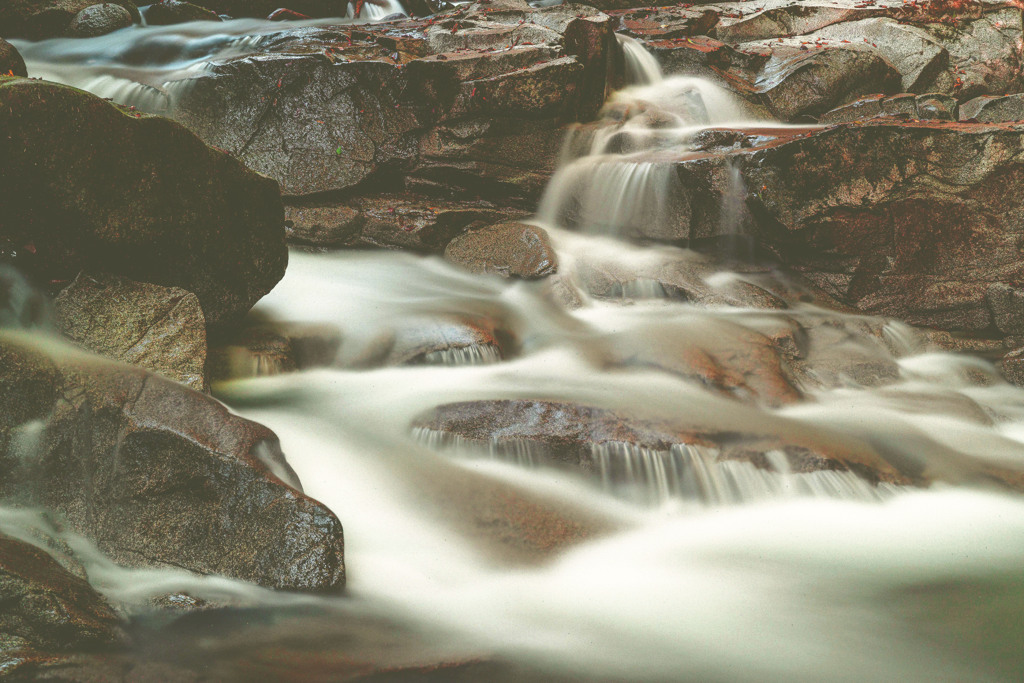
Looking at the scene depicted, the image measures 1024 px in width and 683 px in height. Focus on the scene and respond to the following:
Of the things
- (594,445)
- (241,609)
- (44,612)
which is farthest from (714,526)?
(44,612)

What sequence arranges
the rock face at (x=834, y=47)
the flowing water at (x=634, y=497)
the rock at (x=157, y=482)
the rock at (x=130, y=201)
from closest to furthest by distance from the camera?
the flowing water at (x=634, y=497), the rock at (x=157, y=482), the rock at (x=130, y=201), the rock face at (x=834, y=47)

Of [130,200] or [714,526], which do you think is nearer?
[714,526]

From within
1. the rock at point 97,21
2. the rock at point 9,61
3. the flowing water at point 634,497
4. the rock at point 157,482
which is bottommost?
the flowing water at point 634,497

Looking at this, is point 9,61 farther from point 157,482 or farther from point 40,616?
point 40,616

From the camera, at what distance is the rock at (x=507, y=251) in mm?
7391

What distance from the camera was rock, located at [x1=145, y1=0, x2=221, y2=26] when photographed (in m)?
10.9

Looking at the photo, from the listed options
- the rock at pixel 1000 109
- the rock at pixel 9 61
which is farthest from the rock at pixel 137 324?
the rock at pixel 1000 109

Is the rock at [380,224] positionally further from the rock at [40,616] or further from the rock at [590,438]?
the rock at [40,616]

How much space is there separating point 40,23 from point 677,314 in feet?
35.0

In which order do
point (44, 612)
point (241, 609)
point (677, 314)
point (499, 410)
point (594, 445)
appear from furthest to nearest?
point (677, 314) < point (499, 410) < point (594, 445) < point (241, 609) < point (44, 612)

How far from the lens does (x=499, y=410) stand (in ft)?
14.9

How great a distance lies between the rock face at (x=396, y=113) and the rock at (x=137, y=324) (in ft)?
13.8

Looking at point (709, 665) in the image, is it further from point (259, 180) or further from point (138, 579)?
point (259, 180)

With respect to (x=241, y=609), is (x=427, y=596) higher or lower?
lower
